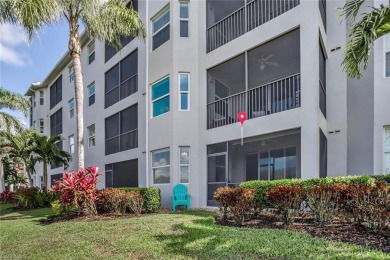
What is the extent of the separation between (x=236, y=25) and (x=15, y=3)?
910cm

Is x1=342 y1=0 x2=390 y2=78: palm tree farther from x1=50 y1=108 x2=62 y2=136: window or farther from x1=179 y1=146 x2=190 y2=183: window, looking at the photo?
x1=50 y1=108 x2=62 y2=136: window

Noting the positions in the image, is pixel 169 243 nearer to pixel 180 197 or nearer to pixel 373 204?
pixel 373 204

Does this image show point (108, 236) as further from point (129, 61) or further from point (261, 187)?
point (129, 61)

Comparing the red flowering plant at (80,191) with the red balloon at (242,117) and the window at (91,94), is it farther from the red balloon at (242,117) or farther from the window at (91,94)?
the window at (91,94)

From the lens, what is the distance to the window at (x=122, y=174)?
19.6 meters

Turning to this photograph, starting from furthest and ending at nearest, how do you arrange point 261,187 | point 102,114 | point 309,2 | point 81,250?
point 102,114 < point 309,2 < point 261,187 < point 81,250

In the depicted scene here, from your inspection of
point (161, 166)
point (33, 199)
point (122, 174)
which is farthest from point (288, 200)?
point (33, 199)

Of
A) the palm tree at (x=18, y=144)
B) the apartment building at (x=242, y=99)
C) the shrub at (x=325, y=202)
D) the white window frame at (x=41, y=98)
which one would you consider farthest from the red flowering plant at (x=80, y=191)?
the white window frame at (x=41, y=98)

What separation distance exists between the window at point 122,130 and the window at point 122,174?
98cm

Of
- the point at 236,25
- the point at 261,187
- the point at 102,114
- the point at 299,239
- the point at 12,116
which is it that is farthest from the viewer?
the point at 12,116

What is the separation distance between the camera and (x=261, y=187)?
987 centimetres

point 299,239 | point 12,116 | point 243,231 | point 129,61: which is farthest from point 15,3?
point 12,116

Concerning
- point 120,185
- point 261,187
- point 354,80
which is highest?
point 354,80

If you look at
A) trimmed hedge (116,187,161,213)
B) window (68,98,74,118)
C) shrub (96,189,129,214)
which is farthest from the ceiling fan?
Result: window (68,98,74,118)
